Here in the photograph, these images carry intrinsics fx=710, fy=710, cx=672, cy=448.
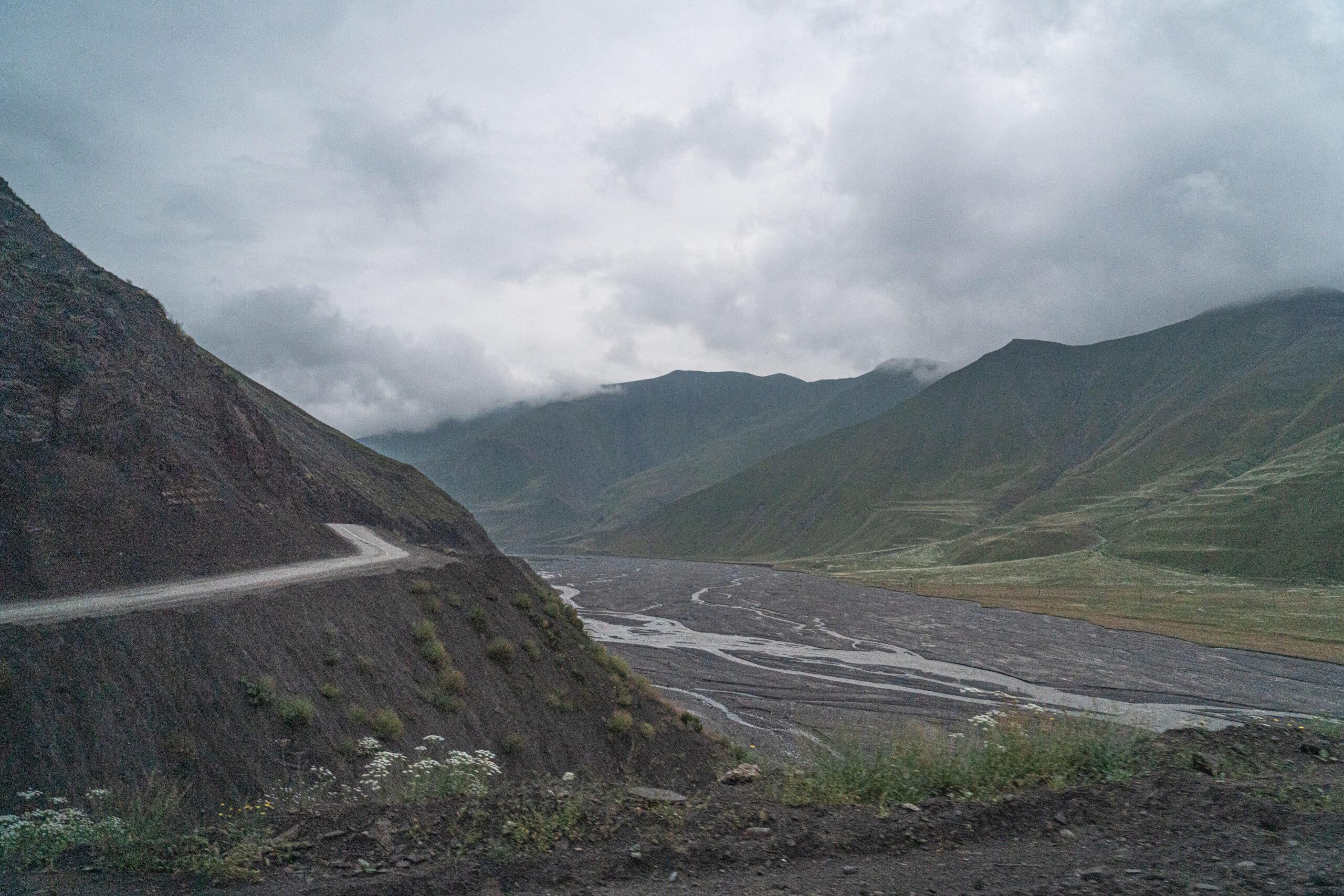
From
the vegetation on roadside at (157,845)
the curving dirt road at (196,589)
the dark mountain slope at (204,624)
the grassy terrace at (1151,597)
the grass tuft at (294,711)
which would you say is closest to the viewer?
the vegetation on roadside at (157,845)

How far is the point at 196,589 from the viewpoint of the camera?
18.4 m

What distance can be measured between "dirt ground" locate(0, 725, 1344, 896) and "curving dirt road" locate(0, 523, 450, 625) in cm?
1071

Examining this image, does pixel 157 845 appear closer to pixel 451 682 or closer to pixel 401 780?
pixel 401 780

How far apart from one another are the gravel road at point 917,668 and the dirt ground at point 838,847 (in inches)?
159

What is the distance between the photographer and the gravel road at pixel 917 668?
37.8 metres

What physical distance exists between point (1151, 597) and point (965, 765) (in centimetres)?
9319

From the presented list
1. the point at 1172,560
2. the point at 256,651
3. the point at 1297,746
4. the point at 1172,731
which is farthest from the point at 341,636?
the point at 1172,560

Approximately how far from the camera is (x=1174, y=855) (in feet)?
19.1

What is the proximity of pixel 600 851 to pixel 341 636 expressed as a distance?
13.8 meters

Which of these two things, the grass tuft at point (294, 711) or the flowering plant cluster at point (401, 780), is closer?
the flowering plant cluster at point (401, 780)

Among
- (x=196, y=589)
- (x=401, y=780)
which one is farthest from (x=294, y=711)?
(x=196, y=589)

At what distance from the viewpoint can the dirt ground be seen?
567 cm

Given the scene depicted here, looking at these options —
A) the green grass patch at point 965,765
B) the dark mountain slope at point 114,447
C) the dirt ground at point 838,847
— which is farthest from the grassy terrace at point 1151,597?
the dark mountain slope at point 114,447

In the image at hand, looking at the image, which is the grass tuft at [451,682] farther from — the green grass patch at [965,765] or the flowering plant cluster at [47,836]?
the green grass patch at [965,765]
